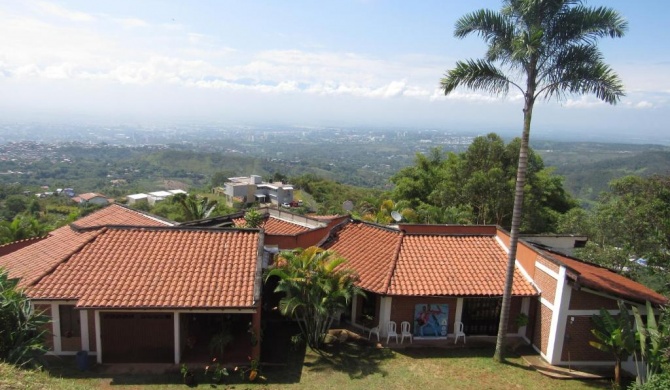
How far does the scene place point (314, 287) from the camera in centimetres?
1292

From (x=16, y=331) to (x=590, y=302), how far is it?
1428cm

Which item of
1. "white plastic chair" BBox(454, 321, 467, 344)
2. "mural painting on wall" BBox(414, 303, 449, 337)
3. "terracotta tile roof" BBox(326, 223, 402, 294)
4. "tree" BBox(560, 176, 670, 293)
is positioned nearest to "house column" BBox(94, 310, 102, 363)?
"terracotta tile roof" BBox(326, 223, 402, 294)

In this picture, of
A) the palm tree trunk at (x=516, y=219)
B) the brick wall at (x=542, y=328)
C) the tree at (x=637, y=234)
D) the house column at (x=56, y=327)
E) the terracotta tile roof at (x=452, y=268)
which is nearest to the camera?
the palm tree trunk at (x=516, y=219)

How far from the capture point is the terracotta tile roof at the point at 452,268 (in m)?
14.0

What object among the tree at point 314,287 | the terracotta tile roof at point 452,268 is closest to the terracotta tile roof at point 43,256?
the tree at point 314,287

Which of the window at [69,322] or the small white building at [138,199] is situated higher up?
the window at [69,322]

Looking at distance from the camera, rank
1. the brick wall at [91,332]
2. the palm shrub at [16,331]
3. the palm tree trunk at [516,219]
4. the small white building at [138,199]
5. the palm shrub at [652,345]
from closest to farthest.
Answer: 1. the palm shrub at [16,331]
2. the palm shrub at [652,345]
3. the palm tree trunk at [516,219]
4. the brick wall at [91,332]
5. the small white building at [138,199]

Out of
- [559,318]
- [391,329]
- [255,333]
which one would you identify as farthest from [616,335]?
[255,333]

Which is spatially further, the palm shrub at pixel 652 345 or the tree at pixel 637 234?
the tree at pixel 637 234

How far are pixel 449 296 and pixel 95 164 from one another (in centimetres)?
20393

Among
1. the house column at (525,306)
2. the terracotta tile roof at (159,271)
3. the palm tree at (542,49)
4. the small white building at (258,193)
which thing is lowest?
the small white building at (258,193)

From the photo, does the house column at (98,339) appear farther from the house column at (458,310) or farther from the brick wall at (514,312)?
the brick wall at (514,312)

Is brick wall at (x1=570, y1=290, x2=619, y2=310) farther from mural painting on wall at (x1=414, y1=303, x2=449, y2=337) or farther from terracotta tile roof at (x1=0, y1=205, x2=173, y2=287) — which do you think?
terracotta tile roof at (x1=0, y1=205, x2=173, y2=287)

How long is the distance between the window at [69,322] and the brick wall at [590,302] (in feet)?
46.0
